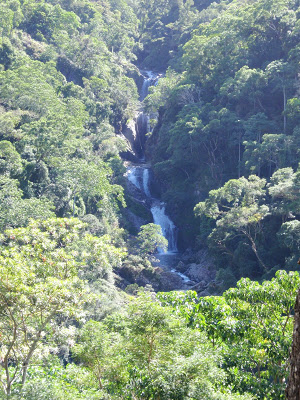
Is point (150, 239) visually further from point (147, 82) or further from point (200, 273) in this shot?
point (147, 82)

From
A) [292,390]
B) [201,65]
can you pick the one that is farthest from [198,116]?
[292,390]

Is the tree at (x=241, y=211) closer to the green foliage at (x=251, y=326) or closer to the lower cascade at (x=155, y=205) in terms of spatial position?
the lower cascade at (x=155, y=205)

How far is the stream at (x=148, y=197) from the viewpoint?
31188mm

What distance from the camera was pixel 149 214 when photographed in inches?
1404

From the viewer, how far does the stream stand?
3119 centimetres

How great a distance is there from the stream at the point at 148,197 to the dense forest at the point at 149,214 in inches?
19.1

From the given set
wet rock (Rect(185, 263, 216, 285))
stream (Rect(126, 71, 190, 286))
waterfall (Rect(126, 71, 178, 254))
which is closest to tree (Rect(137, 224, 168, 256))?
stream (Rect(126, 71, 190, 286))

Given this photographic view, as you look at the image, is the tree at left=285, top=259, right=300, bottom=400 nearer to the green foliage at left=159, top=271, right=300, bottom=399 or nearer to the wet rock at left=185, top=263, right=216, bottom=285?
the green foliage at left=159, top=271, right=300, bottom=399

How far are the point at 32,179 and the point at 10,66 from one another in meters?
16.9

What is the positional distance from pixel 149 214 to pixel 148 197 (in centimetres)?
323

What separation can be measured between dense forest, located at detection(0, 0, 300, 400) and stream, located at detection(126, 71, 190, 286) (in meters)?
0.48

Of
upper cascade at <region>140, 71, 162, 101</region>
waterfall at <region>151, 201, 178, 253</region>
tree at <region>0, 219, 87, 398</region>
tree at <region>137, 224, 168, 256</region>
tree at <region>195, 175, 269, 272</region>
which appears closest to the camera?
tree at <region>0, 219, 87, 398</region>

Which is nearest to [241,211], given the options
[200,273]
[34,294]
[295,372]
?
[200,273]

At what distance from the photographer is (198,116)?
33.3 meters
